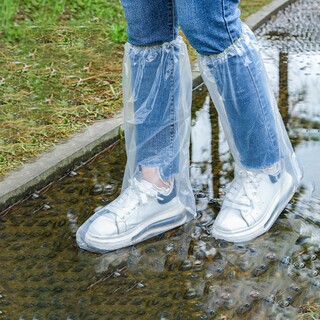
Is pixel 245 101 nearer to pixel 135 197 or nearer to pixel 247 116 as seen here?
pixel 247 116

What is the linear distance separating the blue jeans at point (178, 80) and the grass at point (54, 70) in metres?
0.79

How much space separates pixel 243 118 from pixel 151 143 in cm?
34

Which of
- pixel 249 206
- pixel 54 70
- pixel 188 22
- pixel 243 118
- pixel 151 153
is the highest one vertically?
pixel 188 22

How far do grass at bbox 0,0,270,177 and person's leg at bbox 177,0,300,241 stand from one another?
1.02m

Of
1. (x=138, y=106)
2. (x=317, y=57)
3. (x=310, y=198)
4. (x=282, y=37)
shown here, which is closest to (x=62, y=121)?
(x=138, y=106)

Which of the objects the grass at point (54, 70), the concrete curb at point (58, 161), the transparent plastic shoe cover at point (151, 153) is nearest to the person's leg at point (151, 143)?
the transparent plastic shoe cover at point (151, 153)

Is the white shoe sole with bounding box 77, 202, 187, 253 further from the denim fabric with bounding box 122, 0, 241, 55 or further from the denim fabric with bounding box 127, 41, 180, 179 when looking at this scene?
the denim fabric with bounding box 122, 0, 241, 55

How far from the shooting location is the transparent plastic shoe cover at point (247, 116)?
8.32ft

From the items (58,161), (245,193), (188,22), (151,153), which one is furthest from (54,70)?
(188,22)

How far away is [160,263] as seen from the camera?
2.64 metres

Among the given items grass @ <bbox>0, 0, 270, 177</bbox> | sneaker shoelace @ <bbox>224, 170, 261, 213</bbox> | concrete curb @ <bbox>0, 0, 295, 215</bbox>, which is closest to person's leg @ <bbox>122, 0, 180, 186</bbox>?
sneaker shoelace @ <bbox>224, 170, 261, 213</bbox>

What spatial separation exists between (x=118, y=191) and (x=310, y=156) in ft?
2.70

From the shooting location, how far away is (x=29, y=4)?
5.59 meters

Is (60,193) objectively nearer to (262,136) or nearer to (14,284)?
(14,284)
